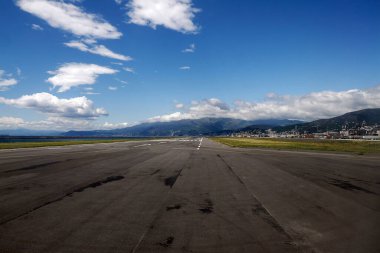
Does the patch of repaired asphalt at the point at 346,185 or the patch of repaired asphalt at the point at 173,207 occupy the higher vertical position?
the patch of repaired asphalt at the point at 173,207

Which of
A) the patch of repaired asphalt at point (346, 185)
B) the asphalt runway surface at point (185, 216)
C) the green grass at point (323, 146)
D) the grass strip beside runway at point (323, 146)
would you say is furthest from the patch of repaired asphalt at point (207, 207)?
the grass strip beside runway at point (323, 146)

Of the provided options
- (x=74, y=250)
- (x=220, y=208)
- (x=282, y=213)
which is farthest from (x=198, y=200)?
(x=74, y=250)

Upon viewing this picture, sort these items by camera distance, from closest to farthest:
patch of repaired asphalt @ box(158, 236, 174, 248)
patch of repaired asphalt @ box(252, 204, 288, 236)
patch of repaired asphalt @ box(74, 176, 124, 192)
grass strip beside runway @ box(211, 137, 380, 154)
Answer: patch of repaired asphalt @ box(158, 236, 174, 248)
patch of repaired asphalt @ box(252, 204, 288, 236)
patch of repaired asphalt @ box(74, 176, 124, 192)
grass strip beside runway @ box(211, 137, 380, 154)

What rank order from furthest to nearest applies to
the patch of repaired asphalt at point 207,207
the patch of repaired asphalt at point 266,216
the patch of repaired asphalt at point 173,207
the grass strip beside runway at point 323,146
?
the grass strip beside runway at point 323,146
the patch of repaired asphalt at point 173,207
the patch of repaired asphalt at point 207,207
the patch of repaired asphalt at point 266,216

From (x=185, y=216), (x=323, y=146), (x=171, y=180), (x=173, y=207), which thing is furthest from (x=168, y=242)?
(x=323, y=146)

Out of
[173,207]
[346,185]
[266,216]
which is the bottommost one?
[346,185]

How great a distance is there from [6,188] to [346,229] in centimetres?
1202

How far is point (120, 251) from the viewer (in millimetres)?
6699

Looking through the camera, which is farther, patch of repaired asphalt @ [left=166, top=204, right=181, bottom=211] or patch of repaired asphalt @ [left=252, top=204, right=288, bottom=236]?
patch of repaired asphalt @ [left=166, top=204, right=181, bottom=211]

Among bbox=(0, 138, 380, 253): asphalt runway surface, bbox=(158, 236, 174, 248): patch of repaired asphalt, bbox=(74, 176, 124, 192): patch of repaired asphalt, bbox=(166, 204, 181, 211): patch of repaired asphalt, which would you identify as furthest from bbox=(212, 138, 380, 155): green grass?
bbox=(158, 236, 174, 248): patch of repaired asphalt

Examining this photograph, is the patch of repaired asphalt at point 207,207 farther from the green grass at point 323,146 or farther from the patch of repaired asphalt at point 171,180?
the green grass at point 323,146

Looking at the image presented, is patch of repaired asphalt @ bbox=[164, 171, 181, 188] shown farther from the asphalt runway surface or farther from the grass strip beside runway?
the grass strip beside runway

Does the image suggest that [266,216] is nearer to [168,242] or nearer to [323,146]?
[168,242]

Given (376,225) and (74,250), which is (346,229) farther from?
(74,250)
